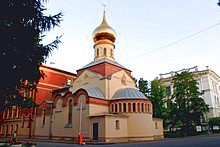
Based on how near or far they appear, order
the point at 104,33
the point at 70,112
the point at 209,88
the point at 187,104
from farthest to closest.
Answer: the point at 209,88 → the point at 187,104 → the point at 104,33 → the point at 70,112

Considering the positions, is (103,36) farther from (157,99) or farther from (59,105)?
(157,99)

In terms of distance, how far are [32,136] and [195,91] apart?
29984mm

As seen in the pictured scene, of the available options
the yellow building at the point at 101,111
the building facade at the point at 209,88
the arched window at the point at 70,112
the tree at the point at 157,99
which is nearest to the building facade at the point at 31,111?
the yellow building at the point at 101,111

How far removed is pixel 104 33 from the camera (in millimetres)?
35344

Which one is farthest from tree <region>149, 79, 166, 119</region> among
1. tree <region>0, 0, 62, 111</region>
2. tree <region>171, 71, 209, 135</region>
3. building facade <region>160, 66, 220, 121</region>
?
tree <region>0, 0, 62, 111</region>

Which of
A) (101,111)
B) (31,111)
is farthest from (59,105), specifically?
(31,111)

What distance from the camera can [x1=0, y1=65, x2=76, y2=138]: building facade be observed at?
3634 cm

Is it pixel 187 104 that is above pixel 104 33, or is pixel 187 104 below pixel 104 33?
below

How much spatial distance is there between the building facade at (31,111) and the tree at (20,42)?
89.6 ft

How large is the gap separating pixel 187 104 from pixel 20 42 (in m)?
34.8

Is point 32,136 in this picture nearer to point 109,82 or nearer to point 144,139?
point 109,82

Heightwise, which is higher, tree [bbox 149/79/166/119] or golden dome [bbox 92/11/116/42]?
golden dome [bbox 92/11/116/42]

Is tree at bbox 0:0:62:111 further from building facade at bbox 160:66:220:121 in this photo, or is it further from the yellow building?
building facade at bbox 160:66:220:121

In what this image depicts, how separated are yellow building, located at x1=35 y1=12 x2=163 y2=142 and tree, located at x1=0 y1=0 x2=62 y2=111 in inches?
627
